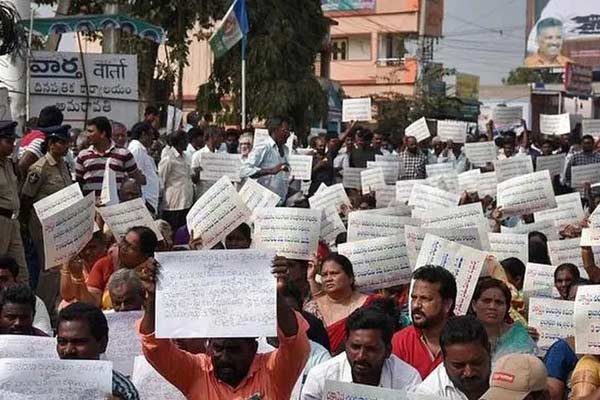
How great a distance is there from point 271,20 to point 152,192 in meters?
15.5

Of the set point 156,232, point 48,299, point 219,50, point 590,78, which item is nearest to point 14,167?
point 48,299

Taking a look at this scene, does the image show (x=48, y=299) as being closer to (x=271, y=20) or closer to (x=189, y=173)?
(x=189, y=173)

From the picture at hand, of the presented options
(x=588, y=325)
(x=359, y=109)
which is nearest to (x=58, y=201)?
(x=588, y=325)

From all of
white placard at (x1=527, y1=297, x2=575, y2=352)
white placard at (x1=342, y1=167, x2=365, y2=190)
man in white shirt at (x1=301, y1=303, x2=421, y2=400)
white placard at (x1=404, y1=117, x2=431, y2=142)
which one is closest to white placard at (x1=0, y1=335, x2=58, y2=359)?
man in white shirt at (x1=301, y1=303, x2=421, y2=400)

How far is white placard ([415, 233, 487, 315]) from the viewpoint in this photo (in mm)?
7367

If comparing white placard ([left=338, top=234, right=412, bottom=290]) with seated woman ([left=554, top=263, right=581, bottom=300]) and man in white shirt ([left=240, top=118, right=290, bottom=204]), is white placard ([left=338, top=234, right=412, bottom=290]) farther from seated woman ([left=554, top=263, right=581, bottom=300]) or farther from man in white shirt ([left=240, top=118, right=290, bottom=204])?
man in white shirt ([left=240, top=118, right=290, bottom=204])

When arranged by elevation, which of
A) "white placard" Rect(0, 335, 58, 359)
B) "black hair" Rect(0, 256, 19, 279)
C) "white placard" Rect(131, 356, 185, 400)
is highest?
"black hair" Rect(0, 256, 19, 279)

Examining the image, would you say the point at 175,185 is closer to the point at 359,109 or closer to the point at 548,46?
the point at 359,109

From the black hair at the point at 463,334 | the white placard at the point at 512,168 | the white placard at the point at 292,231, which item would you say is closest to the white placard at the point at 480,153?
the white placard at the point at 512,168

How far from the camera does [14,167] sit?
33.6 ft

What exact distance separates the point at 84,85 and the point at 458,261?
21.8 ft

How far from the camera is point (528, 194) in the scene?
11.0 meters

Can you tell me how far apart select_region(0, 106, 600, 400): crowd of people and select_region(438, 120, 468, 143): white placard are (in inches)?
224

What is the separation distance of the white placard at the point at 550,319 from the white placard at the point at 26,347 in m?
2.94
